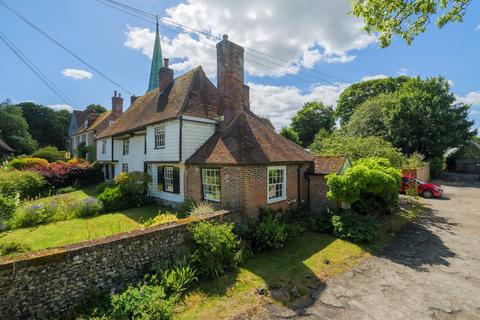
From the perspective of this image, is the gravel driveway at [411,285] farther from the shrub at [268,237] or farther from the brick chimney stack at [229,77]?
the brick chimney stack at [229,77]

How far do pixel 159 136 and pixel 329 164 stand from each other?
32.1 ft

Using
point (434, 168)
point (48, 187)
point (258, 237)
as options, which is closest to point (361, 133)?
point (434, 168)

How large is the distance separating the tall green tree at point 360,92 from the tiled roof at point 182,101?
118 feet

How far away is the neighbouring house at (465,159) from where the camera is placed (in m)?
34.8

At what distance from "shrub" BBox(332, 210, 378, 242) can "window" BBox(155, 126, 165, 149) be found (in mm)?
9941

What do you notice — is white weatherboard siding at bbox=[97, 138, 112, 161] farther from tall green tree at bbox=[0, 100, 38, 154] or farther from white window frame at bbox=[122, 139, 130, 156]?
tall green tree at bbox=[0, 100, 38, 154]

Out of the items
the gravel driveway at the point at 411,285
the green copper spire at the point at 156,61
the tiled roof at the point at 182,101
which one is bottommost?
the gravel driveway at the point at 411,285

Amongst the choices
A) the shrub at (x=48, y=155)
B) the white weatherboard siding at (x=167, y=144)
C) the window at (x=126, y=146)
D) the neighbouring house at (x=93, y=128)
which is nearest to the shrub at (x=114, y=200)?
the white weatherboard siding at (x=167, y=144)

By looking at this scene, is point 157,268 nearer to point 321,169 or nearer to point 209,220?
point 209,220

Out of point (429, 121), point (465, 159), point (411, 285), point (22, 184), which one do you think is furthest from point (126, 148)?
point (465, 159)

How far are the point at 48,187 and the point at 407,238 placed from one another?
2512 centimetres

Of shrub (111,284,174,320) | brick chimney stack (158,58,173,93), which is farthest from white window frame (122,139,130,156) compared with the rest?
shrub (111,284,174,320)

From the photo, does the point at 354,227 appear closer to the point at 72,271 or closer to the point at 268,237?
the point at 268,237

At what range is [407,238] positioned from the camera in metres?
9.87
